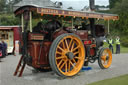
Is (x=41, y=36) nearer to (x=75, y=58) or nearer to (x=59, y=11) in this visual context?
(x=59, y=11)

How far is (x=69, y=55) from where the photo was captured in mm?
6082

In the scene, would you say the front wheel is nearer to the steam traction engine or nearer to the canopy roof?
the steam traction engine

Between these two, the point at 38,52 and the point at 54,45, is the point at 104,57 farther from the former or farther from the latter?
the point at 38,52

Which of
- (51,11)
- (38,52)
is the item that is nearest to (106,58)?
(38,52)

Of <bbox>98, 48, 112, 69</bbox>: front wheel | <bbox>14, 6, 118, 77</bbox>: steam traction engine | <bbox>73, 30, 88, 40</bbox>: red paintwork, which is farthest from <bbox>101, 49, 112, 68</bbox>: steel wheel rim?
<bbox>73, 30, 88, 40</bbox>: red paintwork

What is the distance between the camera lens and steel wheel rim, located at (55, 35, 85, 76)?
611 cm

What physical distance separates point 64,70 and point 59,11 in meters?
2.03

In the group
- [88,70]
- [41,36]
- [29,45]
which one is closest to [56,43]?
[41,36]

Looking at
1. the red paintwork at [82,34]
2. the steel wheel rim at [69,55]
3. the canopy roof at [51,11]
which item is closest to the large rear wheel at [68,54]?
the steel wheel rim at [69,55]

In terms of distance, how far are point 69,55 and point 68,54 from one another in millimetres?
48

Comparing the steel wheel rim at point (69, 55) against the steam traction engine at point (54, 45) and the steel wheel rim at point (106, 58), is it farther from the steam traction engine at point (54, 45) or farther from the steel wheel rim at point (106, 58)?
the steel wheel rim at point (106, 58)

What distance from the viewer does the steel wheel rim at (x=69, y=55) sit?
611 centimetres

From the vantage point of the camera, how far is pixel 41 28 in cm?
655

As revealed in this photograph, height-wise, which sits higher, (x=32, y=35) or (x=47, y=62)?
(x=32, y=35)
